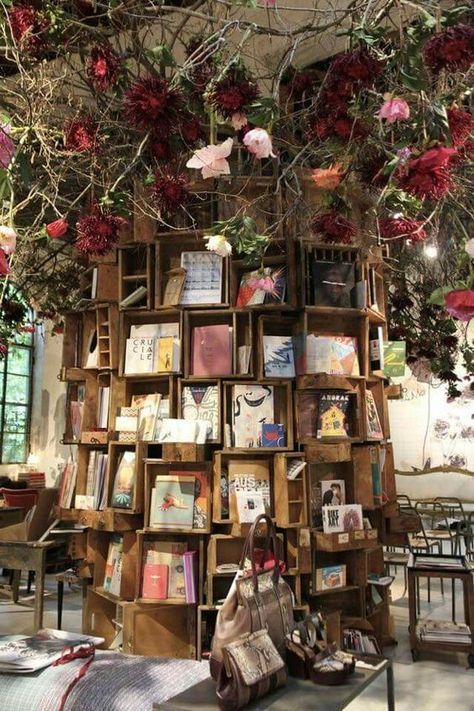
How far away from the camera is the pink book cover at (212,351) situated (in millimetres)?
4363

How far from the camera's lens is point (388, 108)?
1801 mm

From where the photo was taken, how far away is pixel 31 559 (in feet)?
14.8

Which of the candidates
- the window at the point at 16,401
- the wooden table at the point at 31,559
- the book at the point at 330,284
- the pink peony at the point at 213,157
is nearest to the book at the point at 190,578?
the wooden table at the point at 31,559

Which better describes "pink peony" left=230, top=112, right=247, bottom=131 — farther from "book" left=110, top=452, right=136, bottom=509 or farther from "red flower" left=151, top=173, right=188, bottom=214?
A: "book" left=110, top=452, right=136, bottom=509

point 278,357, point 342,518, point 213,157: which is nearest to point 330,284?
point 278,357

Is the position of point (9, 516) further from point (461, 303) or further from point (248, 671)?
point (461, 303)

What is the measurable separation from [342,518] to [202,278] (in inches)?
75.3

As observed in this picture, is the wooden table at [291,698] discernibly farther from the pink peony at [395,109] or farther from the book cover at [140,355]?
the book cover at [140,355]

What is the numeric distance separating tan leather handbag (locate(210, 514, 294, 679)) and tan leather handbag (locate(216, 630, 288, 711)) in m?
0.04

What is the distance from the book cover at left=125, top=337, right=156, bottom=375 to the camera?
4477 mm

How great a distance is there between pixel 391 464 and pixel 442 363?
2.20 metres

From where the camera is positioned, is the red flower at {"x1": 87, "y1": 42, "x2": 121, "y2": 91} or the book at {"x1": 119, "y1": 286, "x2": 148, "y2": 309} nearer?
the red flower at {"x1": 87, "y1": 42, "x2": 121, "y2": 91}

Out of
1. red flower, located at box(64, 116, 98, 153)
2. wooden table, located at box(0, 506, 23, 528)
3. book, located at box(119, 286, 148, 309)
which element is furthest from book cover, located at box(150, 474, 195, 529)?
wooden table, located at box(0, 506, 23, 528)

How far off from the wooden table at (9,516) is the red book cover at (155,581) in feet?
11.0
